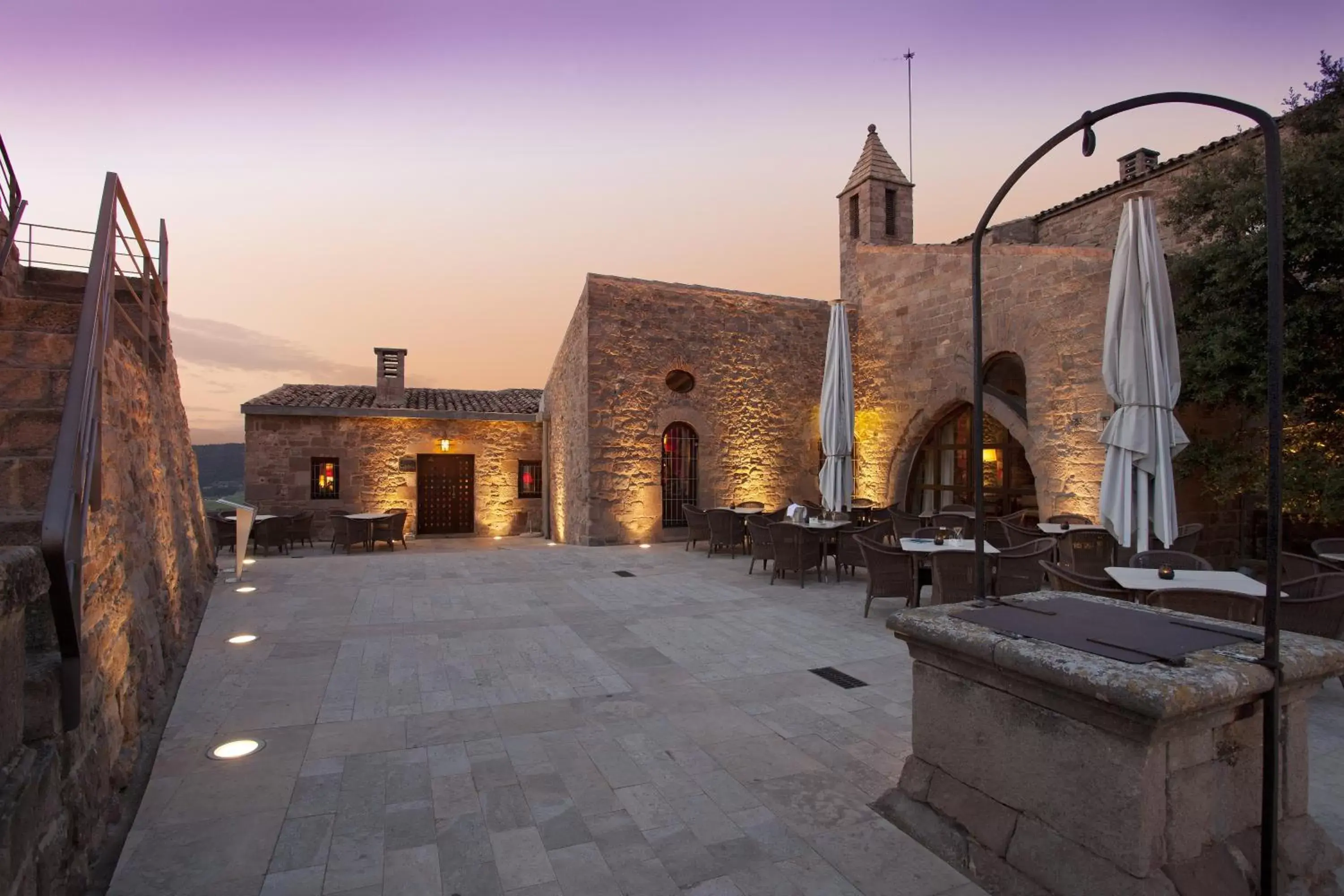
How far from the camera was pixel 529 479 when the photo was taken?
55.1ft

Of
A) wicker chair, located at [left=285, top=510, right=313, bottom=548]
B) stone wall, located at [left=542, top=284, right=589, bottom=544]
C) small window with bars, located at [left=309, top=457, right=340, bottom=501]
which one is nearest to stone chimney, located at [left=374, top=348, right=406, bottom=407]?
small window with bars, located at [left=309, top=457, right=340, bottom=501]

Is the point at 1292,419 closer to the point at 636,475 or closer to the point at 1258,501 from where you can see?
the point at 1258,501

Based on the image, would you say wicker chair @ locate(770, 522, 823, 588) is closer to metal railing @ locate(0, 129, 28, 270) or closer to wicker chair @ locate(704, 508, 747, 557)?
wicker chair @ locate(704, 508, 747, 557)

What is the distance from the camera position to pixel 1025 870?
2119 mm

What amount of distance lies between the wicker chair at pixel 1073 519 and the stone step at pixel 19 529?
997 cm

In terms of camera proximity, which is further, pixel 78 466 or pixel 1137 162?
pixel 1137 162

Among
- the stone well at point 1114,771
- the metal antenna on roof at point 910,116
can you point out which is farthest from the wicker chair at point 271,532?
the metal antenna on roof at point 910,116

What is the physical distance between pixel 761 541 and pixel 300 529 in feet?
31.1

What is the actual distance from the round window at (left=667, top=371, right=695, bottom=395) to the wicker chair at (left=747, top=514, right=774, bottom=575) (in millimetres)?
4300

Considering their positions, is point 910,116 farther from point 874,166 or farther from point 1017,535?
point 1017,535

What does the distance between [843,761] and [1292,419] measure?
27.4 feet

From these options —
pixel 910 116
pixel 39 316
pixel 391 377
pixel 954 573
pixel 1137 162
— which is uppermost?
pixel 910 116

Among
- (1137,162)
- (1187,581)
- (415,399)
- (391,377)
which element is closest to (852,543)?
(1187,581)

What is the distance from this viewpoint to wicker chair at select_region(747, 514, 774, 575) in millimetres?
8070
